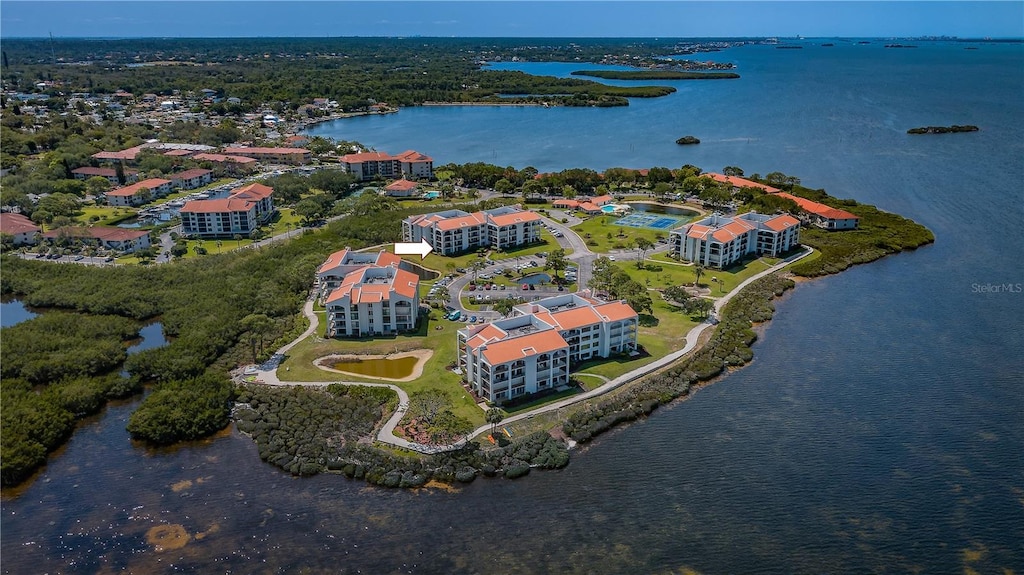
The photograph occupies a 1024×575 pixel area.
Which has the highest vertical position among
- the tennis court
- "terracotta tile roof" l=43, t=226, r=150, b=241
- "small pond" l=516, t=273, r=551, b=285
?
"terracotta tile roof" l=43, t=226, r=150, b=241

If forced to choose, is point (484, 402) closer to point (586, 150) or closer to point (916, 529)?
point (916, 529)

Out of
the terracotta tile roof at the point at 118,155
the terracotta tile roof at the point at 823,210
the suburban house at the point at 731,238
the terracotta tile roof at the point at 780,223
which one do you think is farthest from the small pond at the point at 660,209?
the terracotta tile roof at the point at 118,155

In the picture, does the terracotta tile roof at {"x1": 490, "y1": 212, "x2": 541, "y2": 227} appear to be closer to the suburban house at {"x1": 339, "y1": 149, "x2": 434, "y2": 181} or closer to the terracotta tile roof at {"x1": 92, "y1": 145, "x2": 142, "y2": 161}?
the suburban house at {"x1": 339, "y1": 149, "x2": 434, "y2": 181}

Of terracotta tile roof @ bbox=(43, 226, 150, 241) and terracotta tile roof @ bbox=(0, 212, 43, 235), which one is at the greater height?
terracotta tile roof @ bbox=(0, 212, 43, 235)

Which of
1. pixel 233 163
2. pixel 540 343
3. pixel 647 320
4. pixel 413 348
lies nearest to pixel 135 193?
pixel 233 163

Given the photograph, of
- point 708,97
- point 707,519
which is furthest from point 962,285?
point 708,97

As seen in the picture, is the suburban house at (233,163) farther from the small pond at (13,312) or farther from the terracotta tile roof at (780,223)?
the terracotta tile roof at (780,223)

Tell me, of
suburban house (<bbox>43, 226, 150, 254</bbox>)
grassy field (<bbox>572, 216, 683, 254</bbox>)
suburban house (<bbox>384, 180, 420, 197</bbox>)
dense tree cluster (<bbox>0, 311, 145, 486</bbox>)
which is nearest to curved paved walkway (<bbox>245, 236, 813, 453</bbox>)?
dense tree cluster (<bbox>0, 311, 145, 486</bbox>)

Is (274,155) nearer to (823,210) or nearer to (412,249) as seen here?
(412,249)
